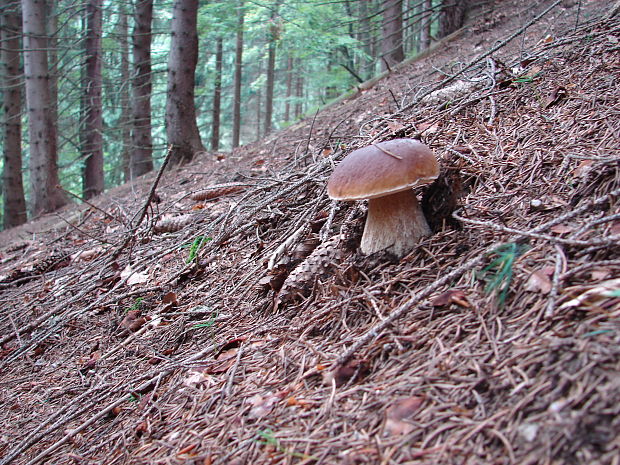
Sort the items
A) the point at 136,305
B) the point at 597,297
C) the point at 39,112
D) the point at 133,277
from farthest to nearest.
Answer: the point at 39,112 < the point at 133,277 < the point at 136,305 < the point at 597,297

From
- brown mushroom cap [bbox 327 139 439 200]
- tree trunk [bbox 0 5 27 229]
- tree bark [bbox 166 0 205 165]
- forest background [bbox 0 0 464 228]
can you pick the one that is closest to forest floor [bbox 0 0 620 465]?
brown mushroom cap [bbox 327 139 439 200]

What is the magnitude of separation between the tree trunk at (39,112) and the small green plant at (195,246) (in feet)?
20.1

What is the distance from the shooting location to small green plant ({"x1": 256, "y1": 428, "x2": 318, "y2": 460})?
3.65 feet

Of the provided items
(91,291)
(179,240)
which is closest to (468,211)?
(179,240)

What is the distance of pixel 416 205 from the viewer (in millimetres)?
1815

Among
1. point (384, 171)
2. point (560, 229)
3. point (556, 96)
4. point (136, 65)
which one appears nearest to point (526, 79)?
point (556, 96)

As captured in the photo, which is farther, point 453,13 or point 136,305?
point 453,13

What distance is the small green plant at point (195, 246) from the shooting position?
281 cm

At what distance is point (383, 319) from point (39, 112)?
8.60 m

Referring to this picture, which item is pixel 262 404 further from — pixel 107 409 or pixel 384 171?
pixel 384 171

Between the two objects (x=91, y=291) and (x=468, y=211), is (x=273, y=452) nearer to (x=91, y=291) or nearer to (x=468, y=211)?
(x=468, y=211)

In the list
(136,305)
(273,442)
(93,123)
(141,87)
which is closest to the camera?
(273,442)

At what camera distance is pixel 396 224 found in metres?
1.75

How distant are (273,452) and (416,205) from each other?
118 cm
